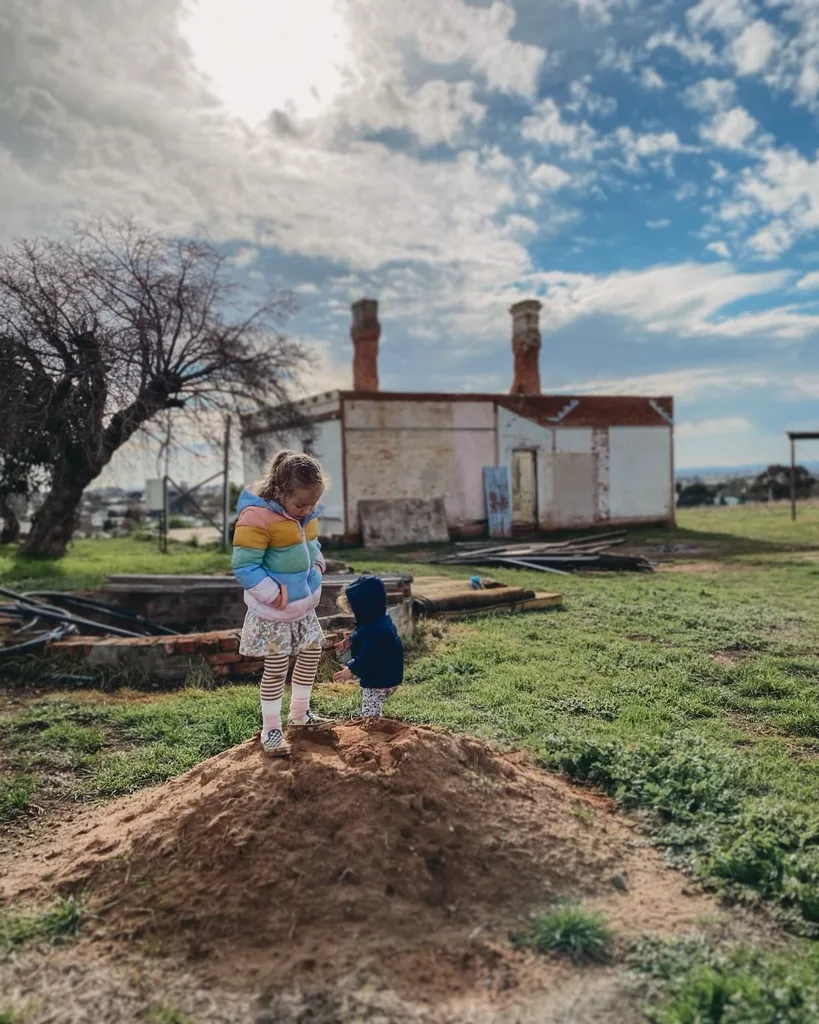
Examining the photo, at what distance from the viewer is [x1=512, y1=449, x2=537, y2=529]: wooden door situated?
22.2 metres

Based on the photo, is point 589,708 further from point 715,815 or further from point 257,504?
point 257,504

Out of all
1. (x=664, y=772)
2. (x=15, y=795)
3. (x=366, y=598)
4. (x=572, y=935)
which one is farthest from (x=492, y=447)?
(x=572, y=935)

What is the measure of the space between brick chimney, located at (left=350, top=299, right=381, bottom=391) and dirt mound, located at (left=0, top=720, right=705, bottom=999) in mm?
19684

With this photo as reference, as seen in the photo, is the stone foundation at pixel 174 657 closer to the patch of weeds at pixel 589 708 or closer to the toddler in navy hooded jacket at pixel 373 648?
the toddler in navy hooded jacket at pixel 373 648

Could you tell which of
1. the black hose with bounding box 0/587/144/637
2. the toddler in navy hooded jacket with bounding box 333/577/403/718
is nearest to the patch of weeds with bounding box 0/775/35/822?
the toddler in navy hooded jacket with bounding box 333/577/403/718

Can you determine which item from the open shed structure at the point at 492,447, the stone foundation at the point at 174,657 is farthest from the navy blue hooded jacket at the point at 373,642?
the open shed structure at the point at 492,447

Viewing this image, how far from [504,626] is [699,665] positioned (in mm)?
2366

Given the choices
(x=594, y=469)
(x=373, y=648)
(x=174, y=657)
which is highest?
(x=594, y=469)

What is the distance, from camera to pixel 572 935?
250 cm

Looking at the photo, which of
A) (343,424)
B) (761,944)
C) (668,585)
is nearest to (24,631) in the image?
(761,944)

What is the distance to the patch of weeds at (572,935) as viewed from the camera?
2.45 meters

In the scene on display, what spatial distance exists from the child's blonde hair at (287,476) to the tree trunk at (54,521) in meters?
12.8

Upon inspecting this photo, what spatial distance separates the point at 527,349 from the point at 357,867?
22.5m

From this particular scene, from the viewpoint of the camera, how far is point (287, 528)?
374cm
